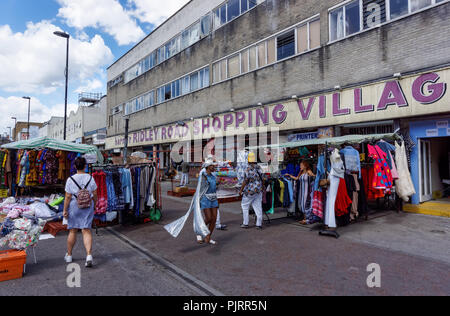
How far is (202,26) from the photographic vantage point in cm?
2041

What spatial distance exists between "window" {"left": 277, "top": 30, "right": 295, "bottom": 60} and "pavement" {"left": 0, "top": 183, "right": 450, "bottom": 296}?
9.70 meters

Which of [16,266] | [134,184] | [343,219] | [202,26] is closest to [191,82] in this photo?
[202,26]

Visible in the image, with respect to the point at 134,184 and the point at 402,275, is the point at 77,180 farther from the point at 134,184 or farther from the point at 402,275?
the point at 402,275

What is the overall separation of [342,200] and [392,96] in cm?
530

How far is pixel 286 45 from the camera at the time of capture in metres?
14.3

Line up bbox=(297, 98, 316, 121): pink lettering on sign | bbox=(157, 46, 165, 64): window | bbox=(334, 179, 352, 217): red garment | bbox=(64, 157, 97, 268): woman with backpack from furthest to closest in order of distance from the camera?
bbox=(157, 46, 165, 64): window, bbox=(297, 98, 316, 121): pink lettering on sign, bbox=(334, 179, 352, 217): red garment, bbox=(64, 157, 97, 268): woman with backpack

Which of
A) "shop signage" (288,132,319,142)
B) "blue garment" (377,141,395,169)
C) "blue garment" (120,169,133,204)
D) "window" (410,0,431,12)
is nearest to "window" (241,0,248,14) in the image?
"shop signage" (288,132,319,142)

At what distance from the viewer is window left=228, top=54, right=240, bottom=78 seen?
17.2 metres

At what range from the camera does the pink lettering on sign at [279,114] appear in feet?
46.0

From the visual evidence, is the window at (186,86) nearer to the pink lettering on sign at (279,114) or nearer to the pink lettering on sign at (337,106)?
A: the pink lettering on sign at (279,114)

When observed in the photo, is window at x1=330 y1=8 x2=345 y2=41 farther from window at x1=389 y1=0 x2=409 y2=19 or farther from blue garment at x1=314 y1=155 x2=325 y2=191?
blue garment at x1=314 y1=155 x2=325 y2=191

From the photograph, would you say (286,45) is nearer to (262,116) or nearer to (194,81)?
(262,116)
